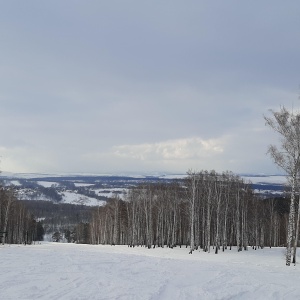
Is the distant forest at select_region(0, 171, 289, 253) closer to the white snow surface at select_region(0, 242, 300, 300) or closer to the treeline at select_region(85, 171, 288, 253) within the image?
the treeline at select_region(85, 171, 288, 253)

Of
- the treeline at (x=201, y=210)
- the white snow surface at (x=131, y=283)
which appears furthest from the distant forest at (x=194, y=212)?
the white snow surface at (x=131, y=283)

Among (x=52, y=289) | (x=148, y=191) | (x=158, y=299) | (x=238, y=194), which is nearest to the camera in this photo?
(x=158, y=299)

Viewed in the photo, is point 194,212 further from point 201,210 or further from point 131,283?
point 131,283

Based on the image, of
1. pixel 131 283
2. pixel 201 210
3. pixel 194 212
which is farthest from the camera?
pixel 201 210

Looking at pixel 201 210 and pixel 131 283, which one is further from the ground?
pixel 131 283

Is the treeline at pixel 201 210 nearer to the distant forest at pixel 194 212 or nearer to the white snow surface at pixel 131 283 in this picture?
the distant forest at pixel 194 212

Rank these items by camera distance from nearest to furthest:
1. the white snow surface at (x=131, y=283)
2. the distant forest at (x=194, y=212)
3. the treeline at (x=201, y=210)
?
the white snow surface at (x=131, y=283)
the treeline at (x=201, y=210)
the distant forest at (x=194, y=212)

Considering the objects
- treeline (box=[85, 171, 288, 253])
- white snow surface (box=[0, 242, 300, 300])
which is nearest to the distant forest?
treeline (box=[85, 171, 288, 253])

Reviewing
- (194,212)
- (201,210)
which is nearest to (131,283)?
(194,212)

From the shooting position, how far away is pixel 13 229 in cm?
7531

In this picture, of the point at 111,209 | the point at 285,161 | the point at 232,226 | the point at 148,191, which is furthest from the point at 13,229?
the point at 285,161

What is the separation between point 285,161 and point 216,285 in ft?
53.6

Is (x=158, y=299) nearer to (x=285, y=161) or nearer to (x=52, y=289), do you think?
(x=52, y=289)

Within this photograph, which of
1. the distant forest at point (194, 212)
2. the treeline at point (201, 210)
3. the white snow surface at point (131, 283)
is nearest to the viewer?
the white snow surface at point (131, 283)
